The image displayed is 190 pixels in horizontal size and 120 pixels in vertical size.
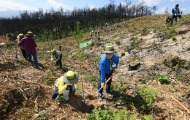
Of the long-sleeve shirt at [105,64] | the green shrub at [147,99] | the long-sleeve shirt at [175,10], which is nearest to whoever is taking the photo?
the green shrub at [147,99]

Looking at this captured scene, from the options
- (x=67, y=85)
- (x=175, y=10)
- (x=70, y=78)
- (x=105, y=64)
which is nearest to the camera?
(x=70, y=78)

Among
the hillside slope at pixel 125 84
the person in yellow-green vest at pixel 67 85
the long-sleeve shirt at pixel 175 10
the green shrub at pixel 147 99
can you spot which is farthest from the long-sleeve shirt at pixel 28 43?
the long-sleeve shirt at pixel 175 10

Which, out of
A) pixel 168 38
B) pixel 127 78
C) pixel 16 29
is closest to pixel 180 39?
pixel 168 38

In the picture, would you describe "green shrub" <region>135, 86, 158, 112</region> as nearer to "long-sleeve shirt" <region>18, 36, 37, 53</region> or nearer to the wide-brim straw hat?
the wide-brim straw hat

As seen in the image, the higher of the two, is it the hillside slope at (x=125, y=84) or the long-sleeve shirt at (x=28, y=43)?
the long-sleeve shirt at (x=28, y=43)

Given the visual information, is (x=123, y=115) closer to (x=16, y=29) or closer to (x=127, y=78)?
(x=127, y=78)

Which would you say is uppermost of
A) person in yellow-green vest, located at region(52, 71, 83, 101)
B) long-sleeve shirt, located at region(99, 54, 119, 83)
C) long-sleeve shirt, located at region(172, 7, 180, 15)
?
long-sleeve shirt, located at region(172, 7, 180, 15)

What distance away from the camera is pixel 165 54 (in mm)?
9555

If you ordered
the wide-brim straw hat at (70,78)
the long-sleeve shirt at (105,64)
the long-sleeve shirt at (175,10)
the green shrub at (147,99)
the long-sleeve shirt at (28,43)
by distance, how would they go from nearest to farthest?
the wide-brim straw hat at (70,78)
the green shrub at (147,99)
the long-sleeve shirt at (105,64)
the long-sleeve shirt at (28,43)
the long-sleeve shirt at (175,10)

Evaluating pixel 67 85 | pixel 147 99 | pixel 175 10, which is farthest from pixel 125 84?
pixel 175 10

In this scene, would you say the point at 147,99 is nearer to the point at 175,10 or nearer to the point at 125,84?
the point at 125,84

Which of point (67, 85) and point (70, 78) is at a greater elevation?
point (70, 78)

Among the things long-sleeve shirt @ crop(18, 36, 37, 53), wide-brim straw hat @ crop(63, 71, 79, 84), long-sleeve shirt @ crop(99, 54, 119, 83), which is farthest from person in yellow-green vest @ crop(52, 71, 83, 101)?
long-sleeve shirt @ crop(18, 36, 37, 53)

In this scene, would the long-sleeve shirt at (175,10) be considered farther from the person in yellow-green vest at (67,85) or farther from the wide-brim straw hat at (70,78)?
the wide-brim straw hat at (70,78)
